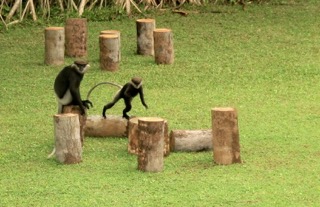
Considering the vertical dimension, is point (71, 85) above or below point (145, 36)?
below

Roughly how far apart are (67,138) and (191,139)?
3.76 ft

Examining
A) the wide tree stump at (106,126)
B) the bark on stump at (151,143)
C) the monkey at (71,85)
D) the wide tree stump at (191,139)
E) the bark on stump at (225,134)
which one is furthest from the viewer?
the wide tree stump at (106,126)

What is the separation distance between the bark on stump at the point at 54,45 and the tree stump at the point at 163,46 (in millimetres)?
1108

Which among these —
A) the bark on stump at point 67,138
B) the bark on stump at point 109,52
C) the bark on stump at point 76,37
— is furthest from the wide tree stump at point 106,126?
the bark on stump at point 76,37

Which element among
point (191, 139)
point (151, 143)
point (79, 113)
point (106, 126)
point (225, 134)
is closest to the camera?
point (151, 143)

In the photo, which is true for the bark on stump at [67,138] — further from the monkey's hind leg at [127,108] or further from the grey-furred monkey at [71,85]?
the monkey's hind leg at [127,108]

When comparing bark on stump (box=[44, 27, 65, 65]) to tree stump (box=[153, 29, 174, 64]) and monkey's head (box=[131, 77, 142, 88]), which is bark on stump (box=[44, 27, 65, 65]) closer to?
tree stump (box=[153, 29, 174, 64])

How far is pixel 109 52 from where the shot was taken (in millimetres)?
13070

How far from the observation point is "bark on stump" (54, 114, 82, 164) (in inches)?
368

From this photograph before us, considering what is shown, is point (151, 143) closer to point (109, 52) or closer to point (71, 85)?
point (71, 85)

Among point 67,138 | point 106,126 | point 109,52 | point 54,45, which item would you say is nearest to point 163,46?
point 109,52

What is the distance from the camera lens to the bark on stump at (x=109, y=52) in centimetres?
1304

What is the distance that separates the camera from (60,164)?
952 centimetres

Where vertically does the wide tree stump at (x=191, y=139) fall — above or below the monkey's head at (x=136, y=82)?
below
